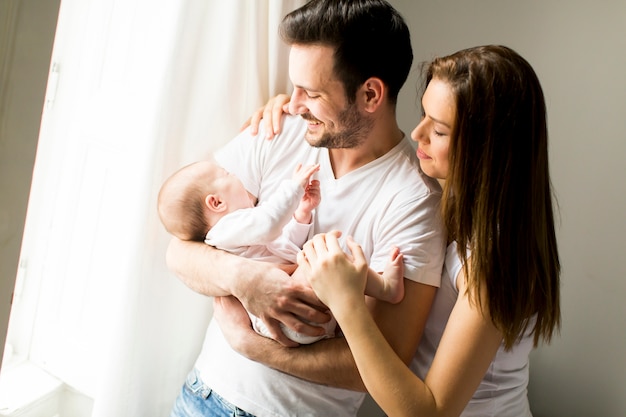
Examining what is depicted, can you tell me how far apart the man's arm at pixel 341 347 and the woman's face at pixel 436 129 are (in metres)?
0.26

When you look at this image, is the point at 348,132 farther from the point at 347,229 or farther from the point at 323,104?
the point at 347,229

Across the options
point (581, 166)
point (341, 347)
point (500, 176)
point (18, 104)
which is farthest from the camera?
point (581, 166)

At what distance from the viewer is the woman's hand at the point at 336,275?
1192 mm

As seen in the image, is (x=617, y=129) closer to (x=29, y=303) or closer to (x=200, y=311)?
(x=200, y=311)

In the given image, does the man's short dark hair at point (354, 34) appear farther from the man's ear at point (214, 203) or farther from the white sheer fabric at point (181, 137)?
the man's ear at point (214, 203)

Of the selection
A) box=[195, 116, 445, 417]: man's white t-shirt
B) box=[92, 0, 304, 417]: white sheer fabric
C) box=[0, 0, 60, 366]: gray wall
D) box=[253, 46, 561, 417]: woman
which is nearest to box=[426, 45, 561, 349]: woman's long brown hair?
box=[253, 46, 561, 417]: woman

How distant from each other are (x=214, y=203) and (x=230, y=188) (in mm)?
54

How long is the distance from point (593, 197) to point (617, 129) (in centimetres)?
21

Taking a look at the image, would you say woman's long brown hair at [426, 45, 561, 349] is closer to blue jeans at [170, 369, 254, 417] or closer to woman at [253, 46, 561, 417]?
woman at [253, 46, 561, 417]

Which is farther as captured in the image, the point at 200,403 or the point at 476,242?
the point at 200,403

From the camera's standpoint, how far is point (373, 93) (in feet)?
4.57

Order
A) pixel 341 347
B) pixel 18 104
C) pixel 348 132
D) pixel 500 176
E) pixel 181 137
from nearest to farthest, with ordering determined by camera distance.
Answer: pixel 18 104 → pixel 500 176 → pixel 341 347 → pixel 348 132 → pixel 181 137

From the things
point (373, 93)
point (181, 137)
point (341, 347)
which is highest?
point (373, 93)

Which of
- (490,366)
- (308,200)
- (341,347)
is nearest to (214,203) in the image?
(308,200)
